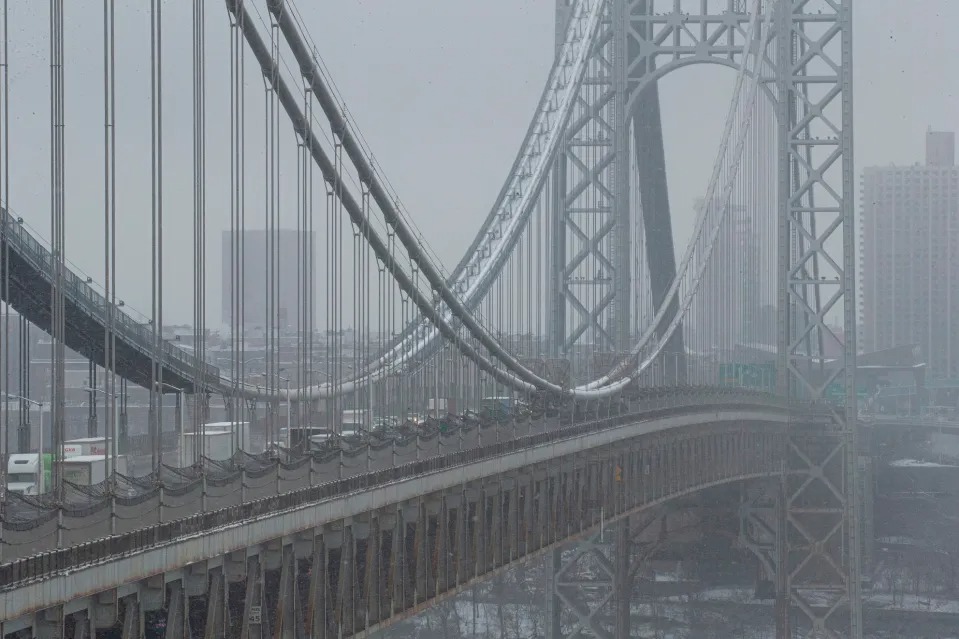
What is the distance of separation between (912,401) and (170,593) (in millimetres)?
77391

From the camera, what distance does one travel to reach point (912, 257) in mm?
111625

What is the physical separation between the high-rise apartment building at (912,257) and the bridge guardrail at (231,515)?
82672 mm

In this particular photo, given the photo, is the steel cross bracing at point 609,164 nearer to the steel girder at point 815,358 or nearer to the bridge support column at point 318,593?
the steel girder at point 815,358

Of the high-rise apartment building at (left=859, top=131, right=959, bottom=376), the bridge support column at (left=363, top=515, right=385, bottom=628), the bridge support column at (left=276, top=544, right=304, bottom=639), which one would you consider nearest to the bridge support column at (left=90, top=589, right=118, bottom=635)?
the bridge support column at (left=276, top=544, right=304, bottom=639)

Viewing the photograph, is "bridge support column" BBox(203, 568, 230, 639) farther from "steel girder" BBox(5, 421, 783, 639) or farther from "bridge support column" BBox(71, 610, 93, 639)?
"bridge support column" BBox(71, 610, 93, 639)

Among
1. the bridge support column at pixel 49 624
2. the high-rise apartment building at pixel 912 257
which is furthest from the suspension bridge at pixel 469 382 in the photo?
the high-rise apartment building at pixel 912 257

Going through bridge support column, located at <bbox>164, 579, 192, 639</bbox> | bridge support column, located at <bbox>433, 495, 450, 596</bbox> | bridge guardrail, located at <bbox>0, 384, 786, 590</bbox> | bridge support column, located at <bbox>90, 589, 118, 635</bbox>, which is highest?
bridge guardrail, located at <bbox>0, 384, 786, 590</bbox>

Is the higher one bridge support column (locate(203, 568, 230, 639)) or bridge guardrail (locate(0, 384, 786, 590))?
bridge guardrail (locate(0, 384, 786, 590))

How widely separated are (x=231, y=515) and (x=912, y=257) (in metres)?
99.4

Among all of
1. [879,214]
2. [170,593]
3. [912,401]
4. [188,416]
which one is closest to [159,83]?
[170,593]

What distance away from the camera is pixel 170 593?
14.5m

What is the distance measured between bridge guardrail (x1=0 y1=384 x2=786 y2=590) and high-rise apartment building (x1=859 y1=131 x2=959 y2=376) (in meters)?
82.7

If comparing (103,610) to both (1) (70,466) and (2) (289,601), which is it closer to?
(1) (70,466)

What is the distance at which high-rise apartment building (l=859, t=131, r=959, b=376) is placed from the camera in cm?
10850
